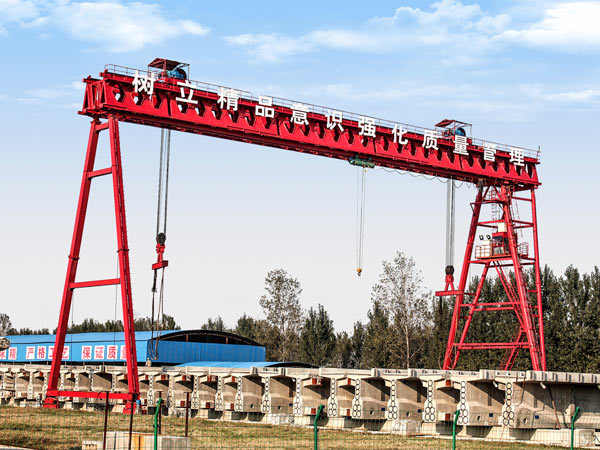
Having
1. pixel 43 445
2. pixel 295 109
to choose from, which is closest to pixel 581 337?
pixel 295 109

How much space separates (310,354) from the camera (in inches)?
2680

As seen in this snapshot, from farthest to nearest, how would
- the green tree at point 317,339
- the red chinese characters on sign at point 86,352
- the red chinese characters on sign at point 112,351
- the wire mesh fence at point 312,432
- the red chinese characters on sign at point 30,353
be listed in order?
the green tree at point 317,339, the red chinese characters on sign at point 30,353, the red chinese characters on sign at point 86,352, the red chinese characters on sign at point 112,351, the wire mesh fence at point 312,432

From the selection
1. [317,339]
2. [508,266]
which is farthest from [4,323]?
[508,266]

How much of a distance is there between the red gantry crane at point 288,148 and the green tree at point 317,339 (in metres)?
30.0

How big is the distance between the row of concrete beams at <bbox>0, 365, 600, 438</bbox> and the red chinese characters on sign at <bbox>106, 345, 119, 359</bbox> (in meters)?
13.4

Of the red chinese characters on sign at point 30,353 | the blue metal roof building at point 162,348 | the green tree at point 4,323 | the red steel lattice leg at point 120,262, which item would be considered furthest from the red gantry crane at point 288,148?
the green tree at point 4,323

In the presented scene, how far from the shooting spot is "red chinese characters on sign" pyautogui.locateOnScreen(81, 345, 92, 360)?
A: 47.3 meters

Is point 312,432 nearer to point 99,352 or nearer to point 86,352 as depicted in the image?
point 99,352

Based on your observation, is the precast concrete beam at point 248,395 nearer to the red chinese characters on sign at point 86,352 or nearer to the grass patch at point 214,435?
the grass patch at point 214,435

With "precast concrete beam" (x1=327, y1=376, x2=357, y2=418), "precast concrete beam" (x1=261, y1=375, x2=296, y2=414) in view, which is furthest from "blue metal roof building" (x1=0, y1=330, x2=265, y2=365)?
"precast concrete beam" (x1=327, y1=376, x2=357, y2=418)

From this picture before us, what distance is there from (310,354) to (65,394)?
140 ft

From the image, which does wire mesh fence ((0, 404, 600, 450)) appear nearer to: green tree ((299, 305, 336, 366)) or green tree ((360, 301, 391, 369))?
Answer: green tree ((360, 301, 391, 369))

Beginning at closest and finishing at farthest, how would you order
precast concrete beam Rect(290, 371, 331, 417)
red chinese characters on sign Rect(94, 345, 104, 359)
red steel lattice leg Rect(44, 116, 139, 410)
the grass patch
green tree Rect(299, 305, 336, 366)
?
the grass patch < red steel lattice leg Rect(44, 116, 139, 410) < precast concrete beam Rect(290, 371, 331, 417) < red chinese characters on sign Rect(94, 345, 104, 359) < green tree Rect(299, 305, 336, 366)

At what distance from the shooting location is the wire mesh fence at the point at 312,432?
19750 mm
